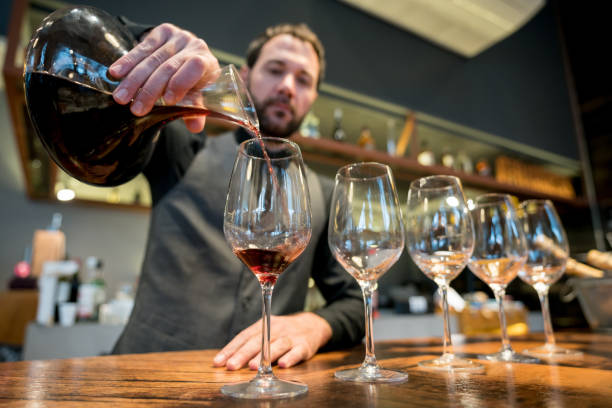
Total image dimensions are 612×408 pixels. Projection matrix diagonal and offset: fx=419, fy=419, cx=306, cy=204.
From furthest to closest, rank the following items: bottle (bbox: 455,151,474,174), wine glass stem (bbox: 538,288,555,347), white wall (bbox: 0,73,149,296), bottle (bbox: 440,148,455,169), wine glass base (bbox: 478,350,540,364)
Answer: bottle (bbox: 455,151,474,174) → bottle (bbox: 440,148,455,169) → white wall (bbox: 0,73,149,296) → wine glass stem (bbox: 538,288,555,347) → wine glass base (bbox: 478,350,540,364)

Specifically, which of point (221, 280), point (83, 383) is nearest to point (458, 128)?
point (221, 280)

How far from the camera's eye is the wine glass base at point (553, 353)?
1.88 ft

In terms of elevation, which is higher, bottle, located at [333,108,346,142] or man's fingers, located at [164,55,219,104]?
bottle, located at [333,108,346,142]

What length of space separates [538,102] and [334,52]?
2.24 m

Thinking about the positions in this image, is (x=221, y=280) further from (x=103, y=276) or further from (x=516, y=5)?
(x=516, y=5)

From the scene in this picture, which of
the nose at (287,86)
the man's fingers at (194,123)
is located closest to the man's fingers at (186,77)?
the man's fingers at (194,123)

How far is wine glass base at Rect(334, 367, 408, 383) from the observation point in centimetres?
40

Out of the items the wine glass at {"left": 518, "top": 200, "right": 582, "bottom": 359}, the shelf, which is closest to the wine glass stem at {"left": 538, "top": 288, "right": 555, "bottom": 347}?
the wine glass at {"left": 518, "top": 200, "right": 582, "bottom": 359}

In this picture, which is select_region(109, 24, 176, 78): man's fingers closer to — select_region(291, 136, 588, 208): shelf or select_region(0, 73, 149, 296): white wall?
select_region(291, 136, 588, 208): shelf

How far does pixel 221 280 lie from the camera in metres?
1.00

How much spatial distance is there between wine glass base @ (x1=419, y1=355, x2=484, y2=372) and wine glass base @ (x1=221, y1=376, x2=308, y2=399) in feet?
0.61

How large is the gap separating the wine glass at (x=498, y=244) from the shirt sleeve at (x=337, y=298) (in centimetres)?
25

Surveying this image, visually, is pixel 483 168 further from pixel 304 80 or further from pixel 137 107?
pixel 137 107

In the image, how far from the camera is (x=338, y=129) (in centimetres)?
279
